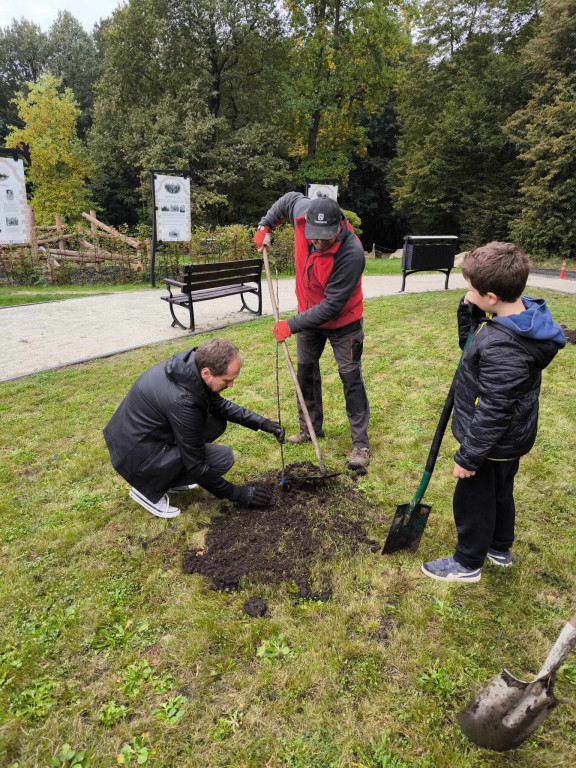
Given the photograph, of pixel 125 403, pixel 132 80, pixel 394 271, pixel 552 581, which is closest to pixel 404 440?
pixel 552 581

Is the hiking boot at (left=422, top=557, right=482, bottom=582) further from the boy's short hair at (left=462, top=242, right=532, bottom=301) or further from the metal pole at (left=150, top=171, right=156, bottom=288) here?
the metal pole at (left=150, top=171, right=156, bottom=288)

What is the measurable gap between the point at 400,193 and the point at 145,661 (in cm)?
2920

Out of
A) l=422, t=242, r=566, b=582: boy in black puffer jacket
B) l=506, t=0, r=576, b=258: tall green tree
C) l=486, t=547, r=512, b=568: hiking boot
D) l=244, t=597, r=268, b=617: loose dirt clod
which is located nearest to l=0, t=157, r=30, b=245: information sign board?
l=244, t=597, r=268, b=617: loose dirt clod

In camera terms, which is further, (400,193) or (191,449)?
(400,193)

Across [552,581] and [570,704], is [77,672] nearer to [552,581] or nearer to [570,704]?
[570,704]

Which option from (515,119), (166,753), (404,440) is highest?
(515,119)

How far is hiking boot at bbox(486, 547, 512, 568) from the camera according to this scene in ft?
8.77

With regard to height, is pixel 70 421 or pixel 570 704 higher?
pixel 70 421

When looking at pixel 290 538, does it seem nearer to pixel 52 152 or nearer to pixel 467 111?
pixel 467 111

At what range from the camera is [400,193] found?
27.7 m

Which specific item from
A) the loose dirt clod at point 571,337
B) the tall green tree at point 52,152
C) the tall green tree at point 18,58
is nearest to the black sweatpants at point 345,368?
the loose dirt clod at point 571,337

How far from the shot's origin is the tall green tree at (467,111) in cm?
2436

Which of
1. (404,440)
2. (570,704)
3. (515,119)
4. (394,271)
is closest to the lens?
(570,704)

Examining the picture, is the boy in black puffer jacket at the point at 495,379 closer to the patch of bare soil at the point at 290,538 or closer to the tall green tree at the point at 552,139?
the patch of bare soil at the point at 290,538
